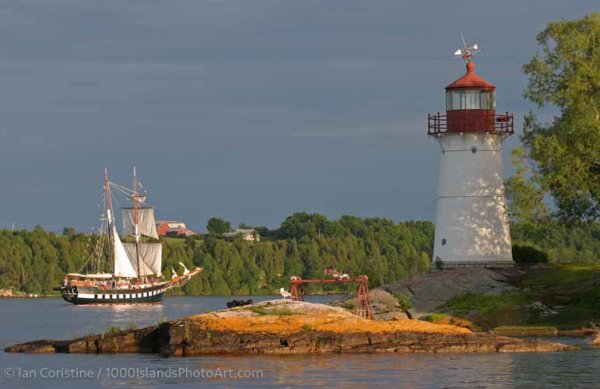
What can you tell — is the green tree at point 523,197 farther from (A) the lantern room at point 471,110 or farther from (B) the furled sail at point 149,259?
(B) the furled sail at point 149,259

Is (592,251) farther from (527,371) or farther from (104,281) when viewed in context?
(527,371)

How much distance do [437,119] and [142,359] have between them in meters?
27.6

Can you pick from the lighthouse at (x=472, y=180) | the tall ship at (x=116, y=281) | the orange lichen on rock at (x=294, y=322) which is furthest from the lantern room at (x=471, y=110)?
the tall ship at (x=116, y=281)

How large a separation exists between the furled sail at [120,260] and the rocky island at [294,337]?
422 feet

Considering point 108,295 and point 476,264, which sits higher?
point 476,264

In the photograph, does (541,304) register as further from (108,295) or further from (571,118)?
(108,295)

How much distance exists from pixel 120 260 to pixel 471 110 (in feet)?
388

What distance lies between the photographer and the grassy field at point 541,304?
218ft

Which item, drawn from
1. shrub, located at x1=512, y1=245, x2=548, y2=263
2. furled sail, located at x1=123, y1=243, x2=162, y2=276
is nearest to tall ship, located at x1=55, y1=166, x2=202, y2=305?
furled sail, located at x1=123, y1=243, x2=162, y2=276

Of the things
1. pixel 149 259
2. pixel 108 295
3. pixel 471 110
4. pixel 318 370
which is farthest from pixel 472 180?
pixel 149 259

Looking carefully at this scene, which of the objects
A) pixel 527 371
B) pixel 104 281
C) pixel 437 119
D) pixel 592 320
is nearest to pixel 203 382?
pixel 527 371

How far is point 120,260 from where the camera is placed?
610 feet

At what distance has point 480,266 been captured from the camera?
73.0m

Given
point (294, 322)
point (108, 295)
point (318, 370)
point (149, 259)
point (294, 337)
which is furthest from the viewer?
point (149, 259)
